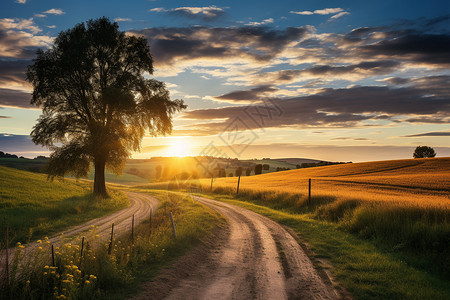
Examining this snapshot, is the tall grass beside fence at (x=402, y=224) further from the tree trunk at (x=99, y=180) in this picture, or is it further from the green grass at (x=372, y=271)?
the tree trunk at (x=99, y=180)

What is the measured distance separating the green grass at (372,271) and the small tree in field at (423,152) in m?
96.1

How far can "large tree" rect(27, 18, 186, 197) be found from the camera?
83.1 ft

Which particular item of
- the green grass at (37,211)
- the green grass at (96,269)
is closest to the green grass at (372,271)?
the green grass at (96,269)

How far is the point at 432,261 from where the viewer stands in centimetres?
996

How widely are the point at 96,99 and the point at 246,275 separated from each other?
25.0 m

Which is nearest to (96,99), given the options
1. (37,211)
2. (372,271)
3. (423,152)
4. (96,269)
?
(37,211)

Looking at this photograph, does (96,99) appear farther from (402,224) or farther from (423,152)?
(423,152)

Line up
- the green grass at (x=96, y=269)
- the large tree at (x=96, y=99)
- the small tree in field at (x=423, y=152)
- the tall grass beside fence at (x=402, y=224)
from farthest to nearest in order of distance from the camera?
the small tree in field at (x=423, y=152) < the large tree at (x=96, y=99) < the tall grass beside fence at (x=402, y=224) < the green grass at (x=96, y=269)

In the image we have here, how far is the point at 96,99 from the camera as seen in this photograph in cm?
2703

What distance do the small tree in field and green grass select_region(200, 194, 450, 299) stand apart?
96097 mm

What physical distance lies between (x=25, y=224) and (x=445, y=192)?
105 feet

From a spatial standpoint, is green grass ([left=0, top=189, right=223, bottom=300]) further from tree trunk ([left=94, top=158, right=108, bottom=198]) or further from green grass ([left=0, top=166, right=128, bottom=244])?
tree trunk ([left=94, top=158, right=108, bottom=198])

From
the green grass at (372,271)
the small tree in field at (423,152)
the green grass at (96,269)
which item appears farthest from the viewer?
the small tree in field at (423,152)

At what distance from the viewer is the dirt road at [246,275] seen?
7.09 m
